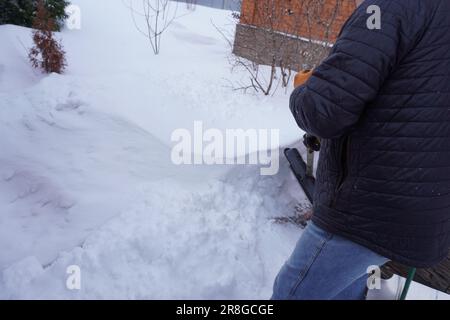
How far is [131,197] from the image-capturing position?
2766mm

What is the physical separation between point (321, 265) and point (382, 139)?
532 millimetres

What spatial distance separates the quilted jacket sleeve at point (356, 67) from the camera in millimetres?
1077

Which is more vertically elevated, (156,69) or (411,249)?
(411,249)

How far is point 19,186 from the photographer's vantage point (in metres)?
2.75

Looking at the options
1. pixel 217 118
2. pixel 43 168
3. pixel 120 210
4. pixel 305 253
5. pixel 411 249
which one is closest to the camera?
pixel 411 249

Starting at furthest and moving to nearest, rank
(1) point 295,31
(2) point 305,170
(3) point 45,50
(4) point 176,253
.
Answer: (1) point 295,31
(3) point 45,50
(2) point 305,170
(4) point 176,253

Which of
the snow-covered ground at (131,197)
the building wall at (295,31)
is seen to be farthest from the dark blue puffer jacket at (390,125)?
the building wall at (295,31)

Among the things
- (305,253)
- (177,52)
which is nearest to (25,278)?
(305,253)

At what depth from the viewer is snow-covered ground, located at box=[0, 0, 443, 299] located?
2.23 metres

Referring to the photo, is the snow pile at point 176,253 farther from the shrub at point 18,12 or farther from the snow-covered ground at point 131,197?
the shrub at point 18,12

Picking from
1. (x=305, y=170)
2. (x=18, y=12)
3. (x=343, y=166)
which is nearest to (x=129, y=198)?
(x=305, y=170)

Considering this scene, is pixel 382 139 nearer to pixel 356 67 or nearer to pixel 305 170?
pixel 356 67

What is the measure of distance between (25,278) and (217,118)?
7.90 feet

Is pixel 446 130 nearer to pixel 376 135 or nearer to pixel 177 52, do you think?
pixel 376 135
